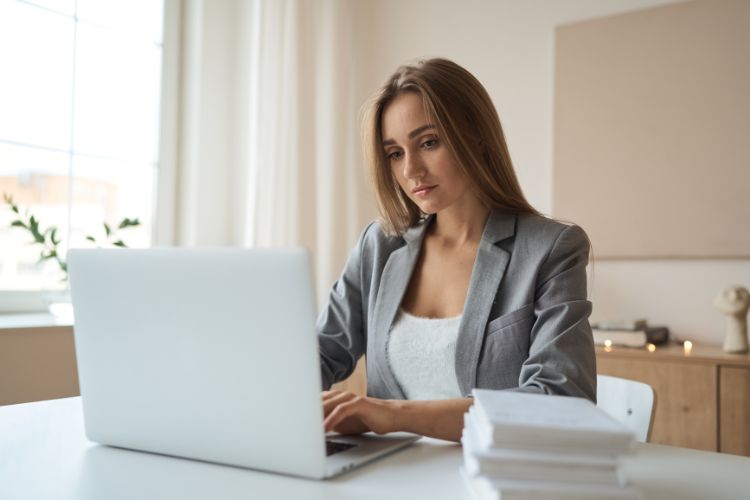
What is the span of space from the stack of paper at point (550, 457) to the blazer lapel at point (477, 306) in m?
0.64

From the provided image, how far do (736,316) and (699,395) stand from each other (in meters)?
0.34

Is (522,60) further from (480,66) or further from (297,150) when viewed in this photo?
(297,150)

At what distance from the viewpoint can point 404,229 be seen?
1.66 metres

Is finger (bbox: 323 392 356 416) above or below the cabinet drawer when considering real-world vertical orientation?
above

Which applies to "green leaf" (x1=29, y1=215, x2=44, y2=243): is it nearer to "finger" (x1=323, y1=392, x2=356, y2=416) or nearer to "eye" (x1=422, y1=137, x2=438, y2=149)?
"eye" (x1=422, y1=137, x2=438, y2=149)

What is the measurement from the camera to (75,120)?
2641mm

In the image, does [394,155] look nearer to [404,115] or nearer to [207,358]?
[404,115]

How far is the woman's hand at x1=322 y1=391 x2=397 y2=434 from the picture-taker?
0.99 metres

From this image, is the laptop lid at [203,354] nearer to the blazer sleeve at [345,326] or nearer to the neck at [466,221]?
the blazer sleeve at [345,326]

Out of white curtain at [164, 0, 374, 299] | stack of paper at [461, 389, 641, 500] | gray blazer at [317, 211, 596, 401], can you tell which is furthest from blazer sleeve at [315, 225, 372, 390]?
white curtain at [164, 0, 374, 299]

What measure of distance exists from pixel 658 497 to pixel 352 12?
307 centimetres

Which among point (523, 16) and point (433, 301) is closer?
point (433, 301)

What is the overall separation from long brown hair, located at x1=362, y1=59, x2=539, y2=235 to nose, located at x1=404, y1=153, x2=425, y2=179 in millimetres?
77

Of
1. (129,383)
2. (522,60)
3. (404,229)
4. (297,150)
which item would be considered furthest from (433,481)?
(522,60)
